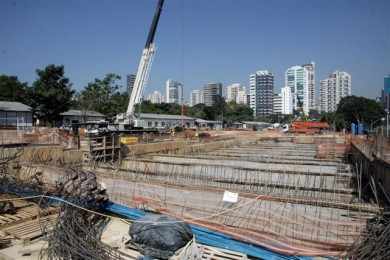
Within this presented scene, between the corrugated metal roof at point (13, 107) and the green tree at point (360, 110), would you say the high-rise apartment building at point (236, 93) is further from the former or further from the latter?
the corrugated metal roof at point (13, 107)

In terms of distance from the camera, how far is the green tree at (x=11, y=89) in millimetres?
39281

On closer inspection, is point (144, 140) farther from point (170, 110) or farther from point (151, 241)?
point (170, 110)

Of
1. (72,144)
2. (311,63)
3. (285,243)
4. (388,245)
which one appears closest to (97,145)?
(72,144)

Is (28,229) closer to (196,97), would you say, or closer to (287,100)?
(287,100)

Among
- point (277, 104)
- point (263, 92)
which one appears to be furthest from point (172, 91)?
point (277, 104)

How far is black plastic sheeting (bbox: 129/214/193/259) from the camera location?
16.1 ft

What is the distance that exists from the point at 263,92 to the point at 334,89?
27.3m

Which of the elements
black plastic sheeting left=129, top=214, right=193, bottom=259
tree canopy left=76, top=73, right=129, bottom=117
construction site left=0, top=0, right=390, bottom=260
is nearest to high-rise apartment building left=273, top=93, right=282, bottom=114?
tree canopy left=76, top=73, right=129, bottom=117

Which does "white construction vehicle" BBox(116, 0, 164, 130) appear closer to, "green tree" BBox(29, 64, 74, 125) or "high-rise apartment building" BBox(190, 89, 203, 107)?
"green tree" BBox(29, 64, 74, 125)

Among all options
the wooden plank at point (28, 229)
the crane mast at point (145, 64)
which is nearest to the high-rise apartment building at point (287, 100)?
the crane mast at point (145, 64)

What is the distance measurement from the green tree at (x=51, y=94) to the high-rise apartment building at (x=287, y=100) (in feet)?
316

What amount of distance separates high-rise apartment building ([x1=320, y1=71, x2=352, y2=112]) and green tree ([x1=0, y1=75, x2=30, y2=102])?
10329 cm

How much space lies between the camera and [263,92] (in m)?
124

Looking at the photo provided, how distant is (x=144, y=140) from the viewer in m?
19.2
